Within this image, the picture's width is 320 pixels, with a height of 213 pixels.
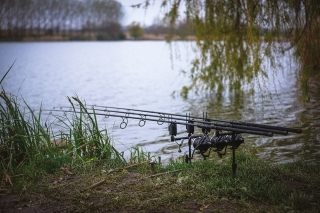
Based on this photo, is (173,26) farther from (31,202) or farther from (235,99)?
(31,202)

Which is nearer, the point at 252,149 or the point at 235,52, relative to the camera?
the point at 252,149

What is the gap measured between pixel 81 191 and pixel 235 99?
9.76 metres

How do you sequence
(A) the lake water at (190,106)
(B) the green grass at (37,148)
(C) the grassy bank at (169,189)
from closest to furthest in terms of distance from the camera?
(C) the grassy bank at (169,189)
(B) the green grass at (37,148)
(A) the lake water at (190,106)

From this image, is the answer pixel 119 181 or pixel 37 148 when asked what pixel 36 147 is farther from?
pixel 119 181

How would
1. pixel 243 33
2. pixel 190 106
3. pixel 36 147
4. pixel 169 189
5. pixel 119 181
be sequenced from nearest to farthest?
pixel 169 189
pixel 119 181
pixel 36 147
pixel 243 33
pixel 190 106

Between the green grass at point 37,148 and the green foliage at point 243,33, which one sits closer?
the green grass at point 37,148

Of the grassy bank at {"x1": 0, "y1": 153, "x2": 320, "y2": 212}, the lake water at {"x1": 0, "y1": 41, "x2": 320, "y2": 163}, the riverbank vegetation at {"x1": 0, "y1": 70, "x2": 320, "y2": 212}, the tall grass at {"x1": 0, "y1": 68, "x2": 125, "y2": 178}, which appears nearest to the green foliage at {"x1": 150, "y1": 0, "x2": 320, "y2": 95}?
the lake water at {"x1": 0, "y1": 41, "x2": 320, "y2": 163}

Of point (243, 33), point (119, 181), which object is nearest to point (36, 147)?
point (119, 181)

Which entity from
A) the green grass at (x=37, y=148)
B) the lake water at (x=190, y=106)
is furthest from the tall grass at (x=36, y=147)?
the lake water at (x=190, y=106)

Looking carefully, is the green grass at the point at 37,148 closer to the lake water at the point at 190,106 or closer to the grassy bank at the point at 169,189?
the grassy bank at the point at 169,189

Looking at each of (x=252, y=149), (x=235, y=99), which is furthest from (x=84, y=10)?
(x=252, y=149)

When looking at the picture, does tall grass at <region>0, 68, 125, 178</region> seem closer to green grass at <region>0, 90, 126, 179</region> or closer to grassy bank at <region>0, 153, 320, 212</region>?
green grass at <region>0, 90, 126, 179</region>

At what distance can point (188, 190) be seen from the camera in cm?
419

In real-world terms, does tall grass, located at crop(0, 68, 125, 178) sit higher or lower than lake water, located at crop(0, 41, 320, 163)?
higher
